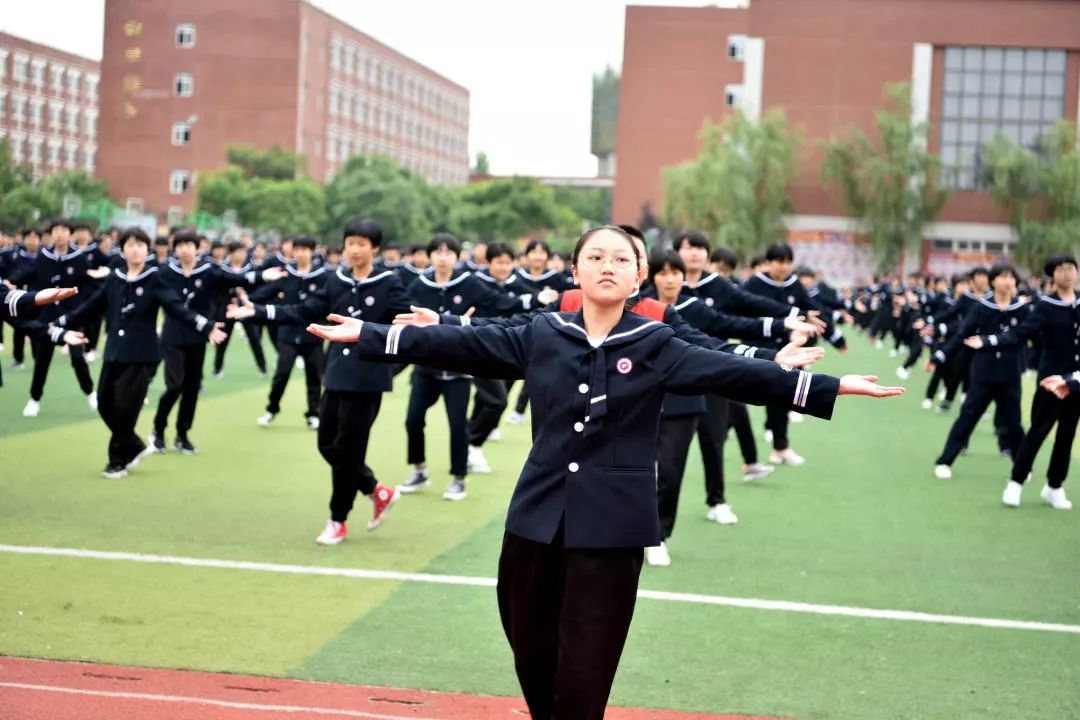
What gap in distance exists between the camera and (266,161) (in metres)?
80.4

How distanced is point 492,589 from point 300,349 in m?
8.32

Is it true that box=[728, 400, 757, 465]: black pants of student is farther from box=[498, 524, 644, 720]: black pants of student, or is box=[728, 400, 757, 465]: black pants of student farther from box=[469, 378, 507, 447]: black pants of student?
box=[498, 524, 644, 720]: black pants of student

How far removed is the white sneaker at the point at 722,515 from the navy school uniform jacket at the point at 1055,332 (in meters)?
2.83

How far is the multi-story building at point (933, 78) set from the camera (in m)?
69.2

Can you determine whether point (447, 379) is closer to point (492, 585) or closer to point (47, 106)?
point (492, 585)

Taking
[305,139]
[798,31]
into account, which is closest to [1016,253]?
[798,31]

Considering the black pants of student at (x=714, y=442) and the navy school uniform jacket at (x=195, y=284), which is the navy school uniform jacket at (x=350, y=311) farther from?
the navy school uniform jacket at (x=195, y=284)

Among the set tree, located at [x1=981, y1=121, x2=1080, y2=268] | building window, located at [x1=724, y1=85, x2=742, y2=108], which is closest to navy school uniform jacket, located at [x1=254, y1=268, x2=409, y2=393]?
tree, located at [x1=981, y1=121, x2=1080, y2=268]

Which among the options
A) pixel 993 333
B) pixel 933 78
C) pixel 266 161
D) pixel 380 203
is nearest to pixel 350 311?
pixel 993 333

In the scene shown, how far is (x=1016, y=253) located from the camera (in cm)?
6706

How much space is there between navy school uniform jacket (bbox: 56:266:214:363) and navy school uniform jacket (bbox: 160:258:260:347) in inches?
34.5

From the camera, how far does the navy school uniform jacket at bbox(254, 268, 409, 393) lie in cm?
902

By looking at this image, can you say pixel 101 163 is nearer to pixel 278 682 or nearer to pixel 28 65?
pixel 28 65

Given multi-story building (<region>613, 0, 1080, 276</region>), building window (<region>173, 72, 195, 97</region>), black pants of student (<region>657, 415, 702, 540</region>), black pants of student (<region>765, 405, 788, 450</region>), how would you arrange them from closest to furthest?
black pants of student (<region>657, 415, 702, 540</region>) → black pants of student (<region>765, 405, 788, 450</region>) → multi-story building (<region>613, 0, 1080, 276</region>) → building window (<region>173, 72, 195, 97</region>)
